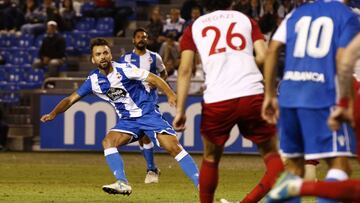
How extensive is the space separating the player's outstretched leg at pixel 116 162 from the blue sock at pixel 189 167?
2.23ft

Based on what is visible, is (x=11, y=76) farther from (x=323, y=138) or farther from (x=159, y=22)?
(x=323, y=138)

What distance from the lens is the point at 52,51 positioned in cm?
2491

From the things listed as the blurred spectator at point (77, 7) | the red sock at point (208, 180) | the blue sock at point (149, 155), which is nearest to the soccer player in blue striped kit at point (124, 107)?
the blue sock at point (149, 155)

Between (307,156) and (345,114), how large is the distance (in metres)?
0.81

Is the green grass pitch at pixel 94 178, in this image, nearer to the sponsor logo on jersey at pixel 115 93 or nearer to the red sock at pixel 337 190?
the sponsor logo on jersey at pixel 115 93

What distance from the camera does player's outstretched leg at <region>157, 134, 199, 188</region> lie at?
511 inches

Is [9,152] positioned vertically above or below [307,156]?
below

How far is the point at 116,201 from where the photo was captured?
12.9 metres

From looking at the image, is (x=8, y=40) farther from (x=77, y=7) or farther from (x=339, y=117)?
(x=339, y=117)

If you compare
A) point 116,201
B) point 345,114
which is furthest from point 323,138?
point 116,201

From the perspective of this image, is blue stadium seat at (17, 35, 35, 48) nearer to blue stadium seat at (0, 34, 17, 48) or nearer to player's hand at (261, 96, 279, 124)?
blue stadium seat at (0, 34, 17, 48)

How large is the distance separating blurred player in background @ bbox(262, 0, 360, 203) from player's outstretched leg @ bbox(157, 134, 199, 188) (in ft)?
15.0

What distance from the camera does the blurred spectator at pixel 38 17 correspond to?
2603 cm

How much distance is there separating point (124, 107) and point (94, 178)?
10.0 ft
